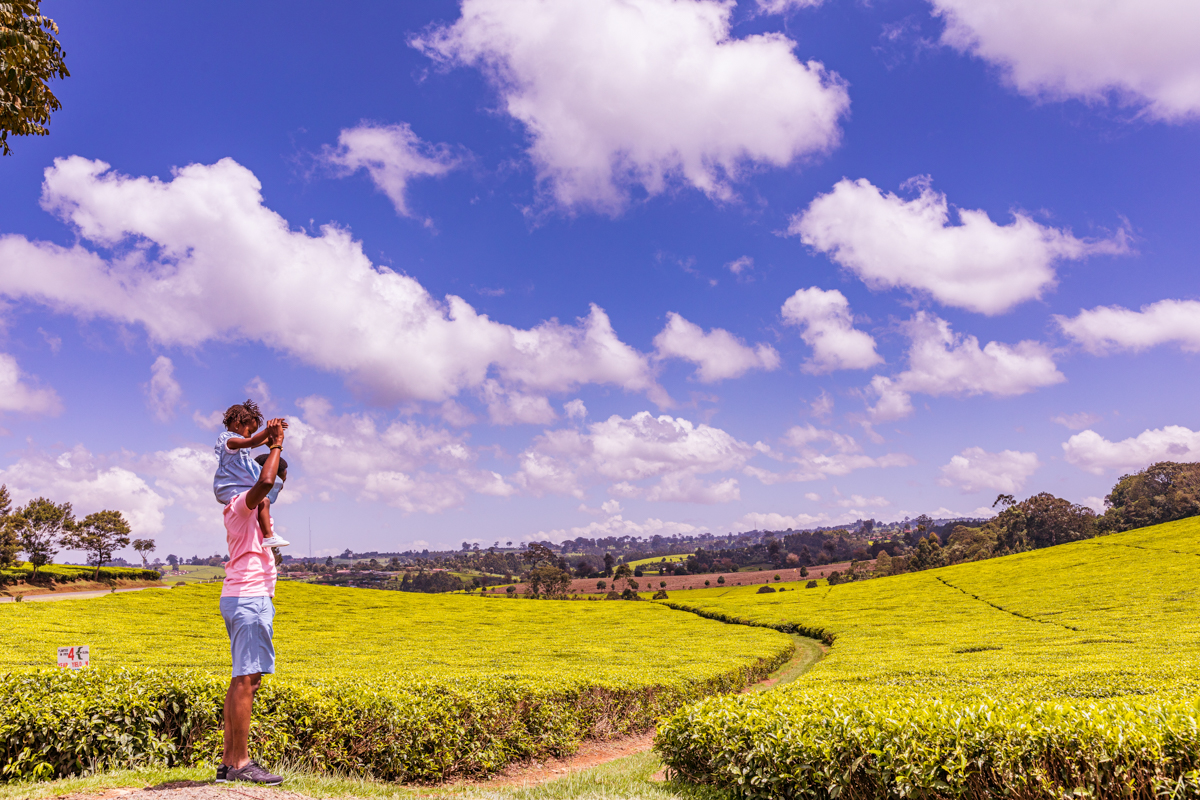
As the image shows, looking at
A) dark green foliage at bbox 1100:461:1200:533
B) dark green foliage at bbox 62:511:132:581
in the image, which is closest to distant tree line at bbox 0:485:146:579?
dark green foliage at bbox 62:511:132:581

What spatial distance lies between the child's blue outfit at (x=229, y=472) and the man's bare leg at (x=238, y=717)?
59.7 inches

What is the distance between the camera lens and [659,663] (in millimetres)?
19578

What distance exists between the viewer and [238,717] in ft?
16.2

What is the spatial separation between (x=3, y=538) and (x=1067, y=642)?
286 ft

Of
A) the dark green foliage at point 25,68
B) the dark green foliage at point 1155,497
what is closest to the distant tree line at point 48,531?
the dark green foliage at point 25,68

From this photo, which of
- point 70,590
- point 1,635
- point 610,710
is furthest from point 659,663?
point 70,590

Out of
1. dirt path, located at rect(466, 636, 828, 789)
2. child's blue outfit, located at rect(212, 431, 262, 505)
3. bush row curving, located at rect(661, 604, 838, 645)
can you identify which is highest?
child's blue outfit, located at rect(212, 431, 262, 505)

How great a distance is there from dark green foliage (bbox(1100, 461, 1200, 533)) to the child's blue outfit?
352 feet

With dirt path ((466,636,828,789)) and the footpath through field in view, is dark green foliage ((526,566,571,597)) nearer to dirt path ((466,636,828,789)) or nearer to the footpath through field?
dirt path ((466,636,828,789))

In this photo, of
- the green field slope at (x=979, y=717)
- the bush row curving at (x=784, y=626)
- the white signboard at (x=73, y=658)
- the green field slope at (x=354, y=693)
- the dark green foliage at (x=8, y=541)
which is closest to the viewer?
the green field slope at (x=979, y=717)

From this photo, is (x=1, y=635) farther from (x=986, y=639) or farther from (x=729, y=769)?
(x=986, y=639)

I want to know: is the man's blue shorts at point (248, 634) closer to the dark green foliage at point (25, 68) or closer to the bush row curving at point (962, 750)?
the bush row curving at point (962, 750)

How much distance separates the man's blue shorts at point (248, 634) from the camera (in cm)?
486

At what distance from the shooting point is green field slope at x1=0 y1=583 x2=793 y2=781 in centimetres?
633
